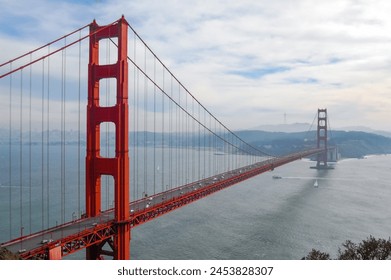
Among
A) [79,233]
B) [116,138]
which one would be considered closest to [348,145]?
[116,138]

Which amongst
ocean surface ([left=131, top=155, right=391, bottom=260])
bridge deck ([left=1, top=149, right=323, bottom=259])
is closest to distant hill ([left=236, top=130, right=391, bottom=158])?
ocean surface ([left=131, top=155, right=391, bottom=260])

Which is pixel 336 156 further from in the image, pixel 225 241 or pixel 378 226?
pixel 225 241

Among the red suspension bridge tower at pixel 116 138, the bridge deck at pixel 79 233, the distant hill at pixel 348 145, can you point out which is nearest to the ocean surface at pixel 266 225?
the bridge deck at pixel 79 233

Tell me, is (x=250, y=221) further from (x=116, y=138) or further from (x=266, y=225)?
(x=116, y=138)

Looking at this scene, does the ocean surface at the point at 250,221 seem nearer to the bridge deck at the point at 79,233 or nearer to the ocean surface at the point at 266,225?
the ocean surface at the point at 266,225
